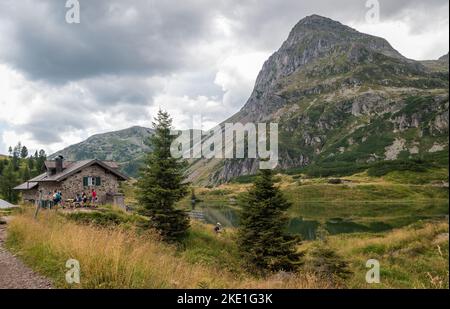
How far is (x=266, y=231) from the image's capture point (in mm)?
24797

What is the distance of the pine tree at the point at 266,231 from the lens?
78.7ft

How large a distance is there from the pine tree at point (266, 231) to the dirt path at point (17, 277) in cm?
1552

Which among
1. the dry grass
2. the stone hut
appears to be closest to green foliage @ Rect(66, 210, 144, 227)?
the stone hut

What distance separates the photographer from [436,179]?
139125 mm

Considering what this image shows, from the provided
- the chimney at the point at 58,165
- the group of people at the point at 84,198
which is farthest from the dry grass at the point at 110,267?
A: the chimney at the point at 58,165

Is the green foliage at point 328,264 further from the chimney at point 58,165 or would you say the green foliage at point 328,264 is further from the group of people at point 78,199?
the chimney at point 58,165

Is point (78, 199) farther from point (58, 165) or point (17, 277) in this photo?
point (17, 277)

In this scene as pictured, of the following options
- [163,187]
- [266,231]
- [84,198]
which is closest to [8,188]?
[84,198]

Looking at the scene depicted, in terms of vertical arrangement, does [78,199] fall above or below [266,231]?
above

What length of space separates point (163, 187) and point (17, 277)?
2189 cm
